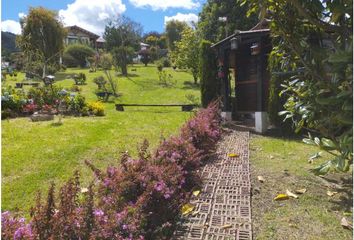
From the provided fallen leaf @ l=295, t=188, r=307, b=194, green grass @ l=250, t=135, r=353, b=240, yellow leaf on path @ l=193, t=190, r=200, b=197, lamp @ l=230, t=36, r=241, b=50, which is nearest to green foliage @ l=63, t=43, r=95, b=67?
lamp @ l=230, t=36, r=241, b=50

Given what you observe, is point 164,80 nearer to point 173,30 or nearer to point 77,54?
point 77,54

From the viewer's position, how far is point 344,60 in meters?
1.55

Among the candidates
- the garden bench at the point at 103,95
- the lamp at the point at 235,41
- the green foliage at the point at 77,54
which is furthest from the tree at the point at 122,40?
the lamp at the point at 235,41

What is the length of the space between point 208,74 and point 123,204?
8.76m

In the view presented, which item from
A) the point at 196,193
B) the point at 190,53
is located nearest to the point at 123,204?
the point at 196,193

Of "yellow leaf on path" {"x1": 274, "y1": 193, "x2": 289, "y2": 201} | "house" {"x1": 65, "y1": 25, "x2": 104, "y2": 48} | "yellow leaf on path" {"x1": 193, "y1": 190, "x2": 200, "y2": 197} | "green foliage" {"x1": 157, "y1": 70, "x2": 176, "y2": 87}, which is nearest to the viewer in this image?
"yellow leaf on path" {"x1": 274, "y1": 193, "x2": 289, "y2": 201}

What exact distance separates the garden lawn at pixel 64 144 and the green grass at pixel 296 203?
6.47ft

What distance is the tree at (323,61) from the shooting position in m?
1.78

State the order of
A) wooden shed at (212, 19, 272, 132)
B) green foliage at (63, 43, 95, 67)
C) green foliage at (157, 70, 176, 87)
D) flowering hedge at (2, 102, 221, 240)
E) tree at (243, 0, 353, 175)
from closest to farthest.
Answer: tree at (243, 0, 353, 175) → flowering hedge at (2, 102, 221, 240) → wooden shed at (212, 19, 272, 132) → green foliage at (157, 70, 176, 87) → green foliage at (63, 43, 95, 67)

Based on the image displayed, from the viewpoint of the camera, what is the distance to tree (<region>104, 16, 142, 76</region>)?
29344mm

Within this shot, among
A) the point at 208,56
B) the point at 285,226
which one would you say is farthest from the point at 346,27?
the point at 208,56

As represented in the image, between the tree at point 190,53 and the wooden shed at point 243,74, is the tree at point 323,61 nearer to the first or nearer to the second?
the wooden shed at point 243,74

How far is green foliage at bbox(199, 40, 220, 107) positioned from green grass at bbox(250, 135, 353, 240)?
17.6 ft

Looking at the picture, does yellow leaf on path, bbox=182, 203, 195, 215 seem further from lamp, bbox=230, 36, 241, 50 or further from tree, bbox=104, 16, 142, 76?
tree, bbox=104, 16, 142, 76
